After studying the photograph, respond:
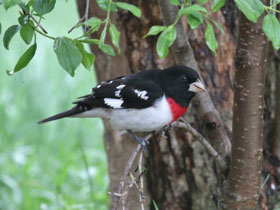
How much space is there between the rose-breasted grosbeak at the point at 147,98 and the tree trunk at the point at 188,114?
347 mm

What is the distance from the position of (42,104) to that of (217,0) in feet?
12.5

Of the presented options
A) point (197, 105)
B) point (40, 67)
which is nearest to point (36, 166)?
point (40, 67)

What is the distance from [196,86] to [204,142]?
0.32 metres

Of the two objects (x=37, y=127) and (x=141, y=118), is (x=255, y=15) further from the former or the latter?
(x=37, y=127)

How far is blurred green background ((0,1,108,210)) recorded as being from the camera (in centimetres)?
427

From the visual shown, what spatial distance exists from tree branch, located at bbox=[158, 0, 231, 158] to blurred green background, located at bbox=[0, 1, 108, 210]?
128 cm

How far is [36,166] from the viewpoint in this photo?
498 centimetres

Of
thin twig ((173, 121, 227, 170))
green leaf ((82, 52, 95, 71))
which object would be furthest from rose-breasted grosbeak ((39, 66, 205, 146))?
green leaf ((82, 52, 95, 71))

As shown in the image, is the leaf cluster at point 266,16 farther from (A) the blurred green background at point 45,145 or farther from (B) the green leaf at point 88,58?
(A) the blurred green background at point 45,145

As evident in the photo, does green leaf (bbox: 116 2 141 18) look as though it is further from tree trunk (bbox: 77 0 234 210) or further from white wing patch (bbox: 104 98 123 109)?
tree trunk (bbox: 77 0 234 210)

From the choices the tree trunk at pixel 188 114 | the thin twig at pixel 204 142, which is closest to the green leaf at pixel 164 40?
the thin twig at pixel 204 142

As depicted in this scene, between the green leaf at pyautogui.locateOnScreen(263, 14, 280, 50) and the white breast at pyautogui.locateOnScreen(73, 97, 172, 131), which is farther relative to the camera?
the white breast at pyautogui.locateOnScreen(73, 97, 172, 131)

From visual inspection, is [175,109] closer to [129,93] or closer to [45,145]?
[129,93]

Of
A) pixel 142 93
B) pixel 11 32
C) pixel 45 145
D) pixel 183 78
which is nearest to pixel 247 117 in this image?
pixel 183 78
